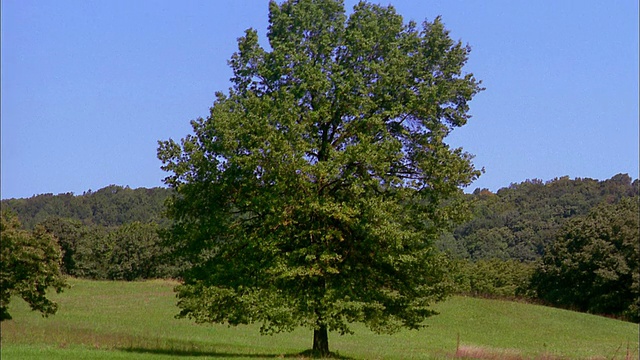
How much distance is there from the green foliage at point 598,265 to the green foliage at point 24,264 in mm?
63772

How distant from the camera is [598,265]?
87.7 metres

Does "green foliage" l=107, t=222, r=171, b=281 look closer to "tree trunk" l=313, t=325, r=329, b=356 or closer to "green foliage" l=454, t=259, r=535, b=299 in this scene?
"green foliage" l=454, t=259, r=535, b=299

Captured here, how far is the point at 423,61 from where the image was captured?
31156 mm

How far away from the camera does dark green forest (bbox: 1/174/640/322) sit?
278 feet

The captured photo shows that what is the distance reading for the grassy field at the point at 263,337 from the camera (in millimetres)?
34812

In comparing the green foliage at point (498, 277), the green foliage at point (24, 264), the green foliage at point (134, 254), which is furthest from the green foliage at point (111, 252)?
the green foliage at point (24, 264)

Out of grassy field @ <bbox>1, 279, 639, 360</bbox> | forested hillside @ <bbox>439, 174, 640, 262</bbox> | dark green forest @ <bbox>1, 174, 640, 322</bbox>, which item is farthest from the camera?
forested hillside @ <bbox>439, 174, 640, 262</bbox>

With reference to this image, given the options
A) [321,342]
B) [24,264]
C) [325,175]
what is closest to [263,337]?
[24,264]

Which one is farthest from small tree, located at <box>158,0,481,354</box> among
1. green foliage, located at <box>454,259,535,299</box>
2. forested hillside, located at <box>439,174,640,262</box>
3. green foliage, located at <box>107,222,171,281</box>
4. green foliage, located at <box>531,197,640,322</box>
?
forested hillside, located at <box>439,174,640,262</box>

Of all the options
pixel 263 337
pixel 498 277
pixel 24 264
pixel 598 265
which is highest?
pixel 498 277

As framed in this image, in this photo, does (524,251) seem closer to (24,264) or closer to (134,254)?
(134,254)

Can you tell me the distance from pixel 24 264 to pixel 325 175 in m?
18.8

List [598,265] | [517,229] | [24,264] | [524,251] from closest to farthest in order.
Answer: [24,264]
[598,265]
[524,251]
[517,229]

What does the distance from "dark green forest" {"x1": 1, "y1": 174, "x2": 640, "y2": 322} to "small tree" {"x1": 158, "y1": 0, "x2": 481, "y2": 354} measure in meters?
2.11
